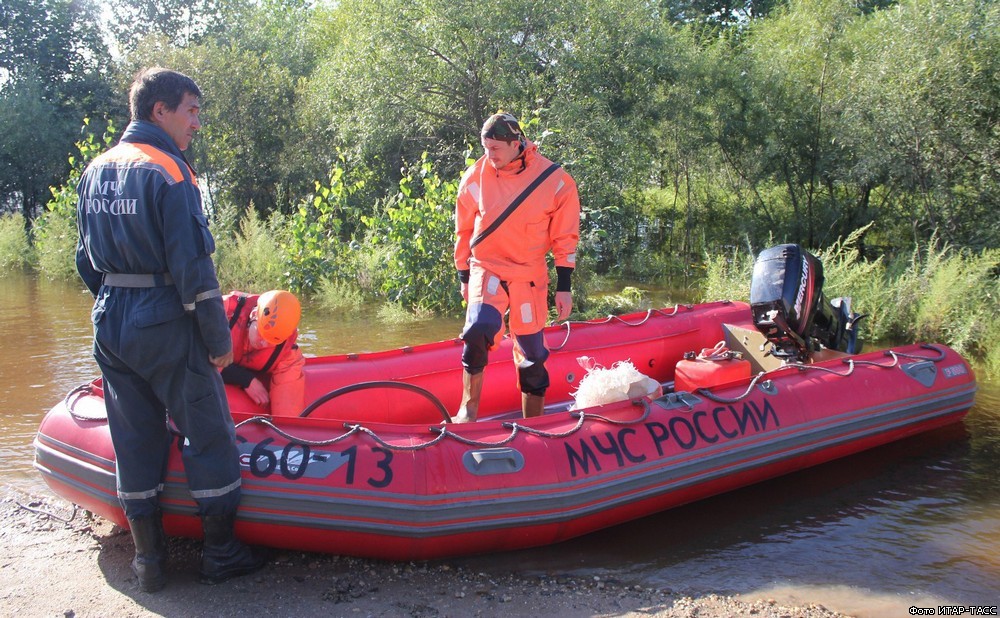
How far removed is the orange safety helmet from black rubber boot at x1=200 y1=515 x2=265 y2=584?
79 cm

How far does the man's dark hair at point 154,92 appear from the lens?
261cm

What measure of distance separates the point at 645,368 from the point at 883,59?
4.79 meters

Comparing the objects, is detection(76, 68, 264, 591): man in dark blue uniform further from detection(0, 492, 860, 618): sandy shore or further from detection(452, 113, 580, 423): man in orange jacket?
detection(452, 113, 580, 423): man in orange jacket

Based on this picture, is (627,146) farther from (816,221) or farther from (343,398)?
(343,398)

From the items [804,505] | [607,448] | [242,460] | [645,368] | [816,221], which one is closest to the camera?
[242,460]

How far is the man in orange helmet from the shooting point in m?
3.30

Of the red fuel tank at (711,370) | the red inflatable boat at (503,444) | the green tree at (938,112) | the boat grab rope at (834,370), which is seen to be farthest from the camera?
the green tree at (938,112)

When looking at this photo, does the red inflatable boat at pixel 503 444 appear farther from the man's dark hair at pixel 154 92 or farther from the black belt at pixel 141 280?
the man's dark hair at pixel 154 92

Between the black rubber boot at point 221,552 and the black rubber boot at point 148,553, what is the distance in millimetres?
149

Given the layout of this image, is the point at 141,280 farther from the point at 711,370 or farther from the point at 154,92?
the point at 711,370

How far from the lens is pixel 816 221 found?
1009 cm

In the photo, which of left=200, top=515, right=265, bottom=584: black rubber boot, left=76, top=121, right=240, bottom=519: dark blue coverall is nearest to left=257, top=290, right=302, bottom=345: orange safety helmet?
left=76, top=121, right=240, bottom=519: dark blue coverall

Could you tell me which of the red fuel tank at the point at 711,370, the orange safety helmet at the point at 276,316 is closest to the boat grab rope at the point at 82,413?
the orange safety helmet at the point at 276,316

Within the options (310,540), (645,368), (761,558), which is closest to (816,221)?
(645,368)
